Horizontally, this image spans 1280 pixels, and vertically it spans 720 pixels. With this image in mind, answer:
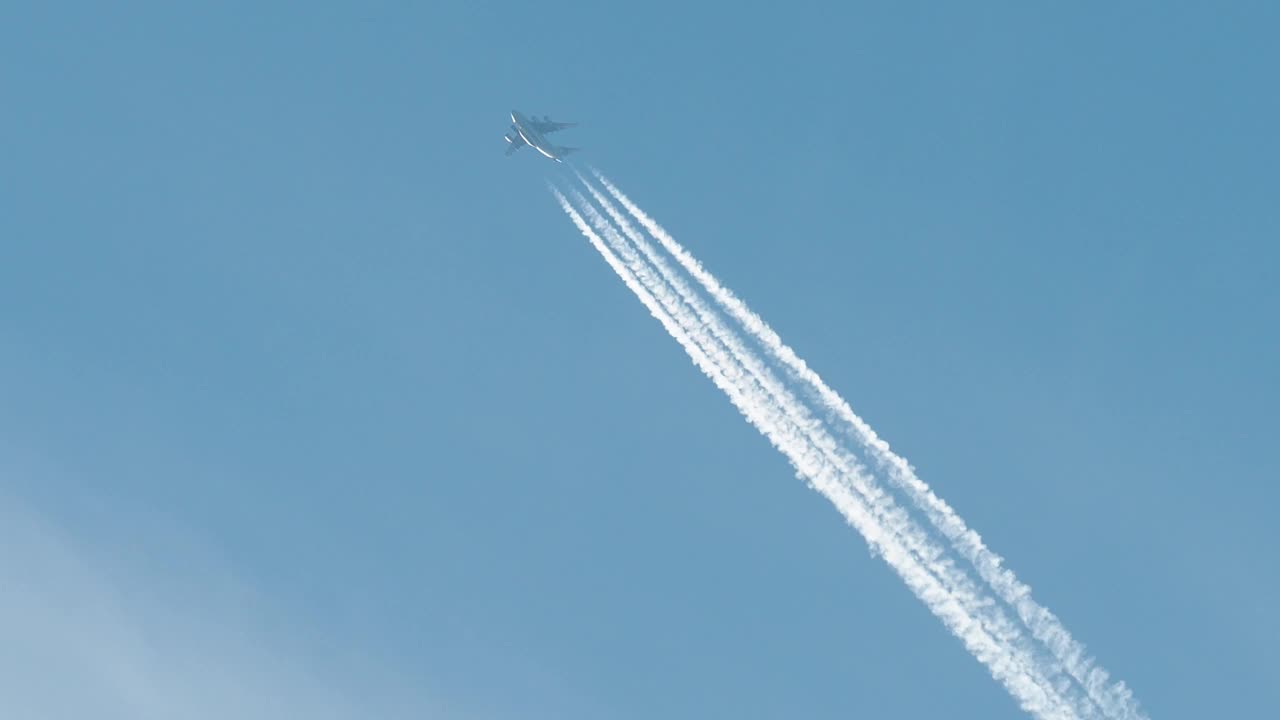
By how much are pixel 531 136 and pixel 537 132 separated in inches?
27.5

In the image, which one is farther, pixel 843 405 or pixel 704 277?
pixel 704 277

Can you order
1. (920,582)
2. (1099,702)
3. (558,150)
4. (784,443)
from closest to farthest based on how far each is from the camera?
(1099,702) → (920,582) → (784,443) → (558,150)

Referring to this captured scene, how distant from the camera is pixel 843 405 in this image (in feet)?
362

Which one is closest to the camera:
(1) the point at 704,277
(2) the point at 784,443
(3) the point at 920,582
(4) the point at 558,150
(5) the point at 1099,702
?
(5) the point at 1099,702

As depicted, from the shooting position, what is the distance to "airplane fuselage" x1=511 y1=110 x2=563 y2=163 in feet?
454

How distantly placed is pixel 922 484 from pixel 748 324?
19131mm

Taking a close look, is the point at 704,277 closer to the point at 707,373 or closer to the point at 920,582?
the point at 707,373

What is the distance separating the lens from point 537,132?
139125 millimetres

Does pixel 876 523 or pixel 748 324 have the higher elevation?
pixel 748 324

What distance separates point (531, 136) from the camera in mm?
138875

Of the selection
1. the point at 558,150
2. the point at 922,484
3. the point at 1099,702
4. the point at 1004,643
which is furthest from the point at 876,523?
the point at 558,150

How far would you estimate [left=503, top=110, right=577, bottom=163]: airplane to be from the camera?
453 ft

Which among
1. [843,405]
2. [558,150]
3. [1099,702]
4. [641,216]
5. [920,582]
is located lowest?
[1099,702]

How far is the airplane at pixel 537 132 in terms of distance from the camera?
13812 centimetres
